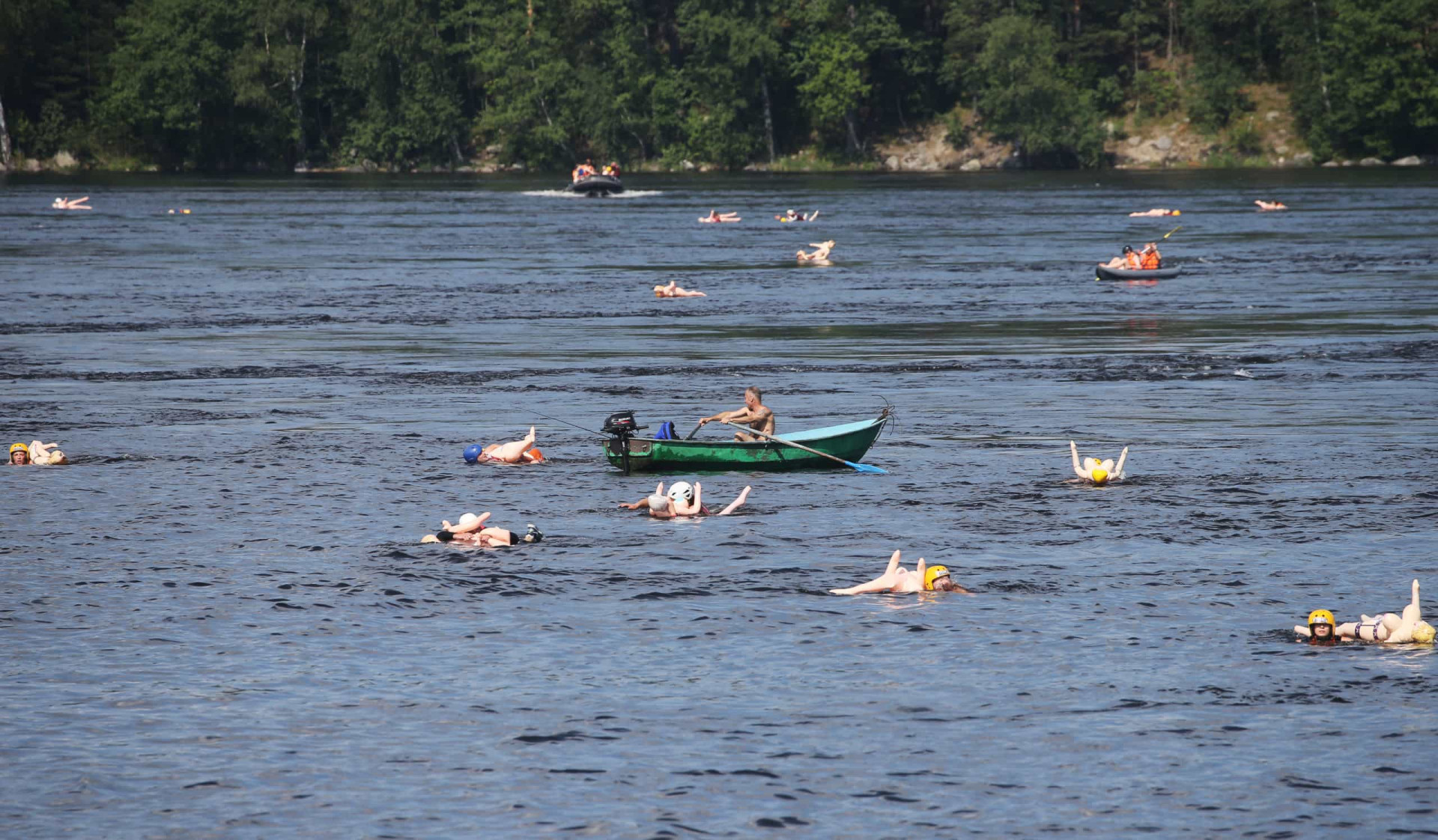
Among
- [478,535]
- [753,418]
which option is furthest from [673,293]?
[478,535]

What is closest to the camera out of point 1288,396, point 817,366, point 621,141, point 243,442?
point 243,442

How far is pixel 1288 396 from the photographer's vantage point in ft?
134

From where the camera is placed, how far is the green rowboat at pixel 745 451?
32.3 m

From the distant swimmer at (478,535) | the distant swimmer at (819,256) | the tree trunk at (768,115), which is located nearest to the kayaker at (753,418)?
the distant swimmer at (478,535)

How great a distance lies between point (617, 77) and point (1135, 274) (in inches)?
4499

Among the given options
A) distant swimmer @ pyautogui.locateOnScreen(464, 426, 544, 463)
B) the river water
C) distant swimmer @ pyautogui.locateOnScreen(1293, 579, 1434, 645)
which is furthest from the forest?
distant swimmer @ pyautogui.locateOnScreen(1293, 579, 1434, 645)

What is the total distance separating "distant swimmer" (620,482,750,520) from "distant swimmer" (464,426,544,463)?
3.70 m

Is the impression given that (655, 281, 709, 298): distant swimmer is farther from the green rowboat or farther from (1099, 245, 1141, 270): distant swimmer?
the green rowboat

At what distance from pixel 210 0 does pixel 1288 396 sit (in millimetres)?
151817

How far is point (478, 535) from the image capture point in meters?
27.4

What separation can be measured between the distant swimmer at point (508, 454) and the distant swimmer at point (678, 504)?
12.1ft

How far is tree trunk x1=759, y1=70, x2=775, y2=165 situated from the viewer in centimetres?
17138

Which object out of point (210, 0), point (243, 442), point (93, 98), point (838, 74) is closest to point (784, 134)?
point (838, 74)

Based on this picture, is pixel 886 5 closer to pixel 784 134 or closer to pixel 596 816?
pixel 784 134
